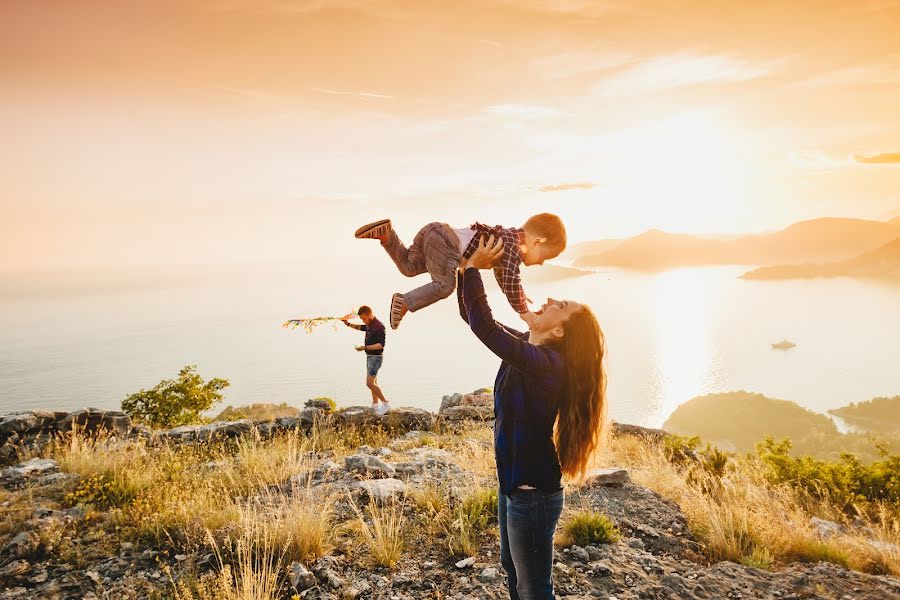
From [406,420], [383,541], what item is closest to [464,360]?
[406,420]

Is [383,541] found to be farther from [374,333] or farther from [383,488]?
[374,333]

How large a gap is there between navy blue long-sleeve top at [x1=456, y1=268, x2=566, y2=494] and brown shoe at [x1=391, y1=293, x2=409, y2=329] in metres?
1.68

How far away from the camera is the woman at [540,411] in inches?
110

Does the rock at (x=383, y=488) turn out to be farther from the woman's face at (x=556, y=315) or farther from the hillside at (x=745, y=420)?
the hillside at (x=745, y=420)

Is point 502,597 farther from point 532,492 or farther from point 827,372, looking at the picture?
point 827,372

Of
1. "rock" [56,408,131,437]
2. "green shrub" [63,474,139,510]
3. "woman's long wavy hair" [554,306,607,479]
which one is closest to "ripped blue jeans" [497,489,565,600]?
"woman's long wavy hair" [554,306,607,479]

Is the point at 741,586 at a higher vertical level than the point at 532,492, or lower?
lower

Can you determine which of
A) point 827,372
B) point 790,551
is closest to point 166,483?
point 790,551

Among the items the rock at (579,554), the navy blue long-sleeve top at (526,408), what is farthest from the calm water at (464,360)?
the navy blue long-sleeve top at (526,408)

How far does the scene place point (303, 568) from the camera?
4418 mm

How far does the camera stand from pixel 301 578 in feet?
14.1

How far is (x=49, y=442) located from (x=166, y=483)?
5.38m

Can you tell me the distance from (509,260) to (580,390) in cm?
162

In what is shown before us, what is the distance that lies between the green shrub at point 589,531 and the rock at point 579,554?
0.50 feet
